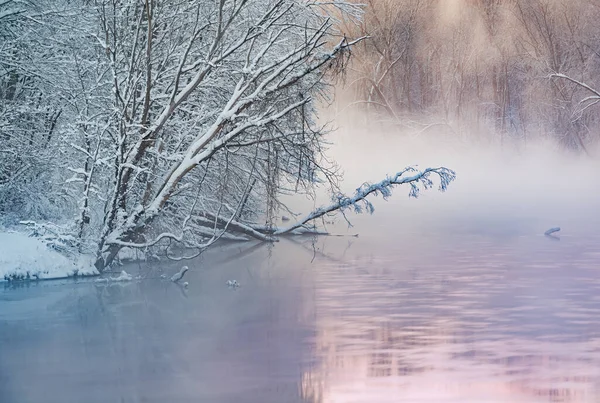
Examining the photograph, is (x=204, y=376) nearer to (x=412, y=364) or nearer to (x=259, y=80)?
(x=412, y=364)

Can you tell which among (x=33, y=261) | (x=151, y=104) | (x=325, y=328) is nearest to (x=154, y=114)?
(x=151, y=104)

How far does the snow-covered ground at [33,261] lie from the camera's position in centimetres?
1655

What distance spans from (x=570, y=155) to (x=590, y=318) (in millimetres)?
39654

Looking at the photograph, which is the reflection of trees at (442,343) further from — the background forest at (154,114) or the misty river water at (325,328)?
the background forest at (154,114)

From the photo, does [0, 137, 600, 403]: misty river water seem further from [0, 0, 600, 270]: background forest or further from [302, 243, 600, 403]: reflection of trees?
[0, 0, 600, 270]: background forest

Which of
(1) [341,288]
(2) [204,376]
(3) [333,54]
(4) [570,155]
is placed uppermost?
(4) [570,155]

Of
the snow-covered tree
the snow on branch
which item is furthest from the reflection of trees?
the snow-covered tree

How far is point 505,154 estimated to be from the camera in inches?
2152

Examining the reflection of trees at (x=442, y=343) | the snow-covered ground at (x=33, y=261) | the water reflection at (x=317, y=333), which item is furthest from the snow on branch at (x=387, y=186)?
the snow-covered ground at (x=33, y=261)

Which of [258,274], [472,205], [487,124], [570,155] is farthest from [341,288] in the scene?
[487,124]

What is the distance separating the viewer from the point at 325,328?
13148 mm

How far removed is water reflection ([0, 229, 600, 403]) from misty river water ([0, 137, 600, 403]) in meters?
0.02

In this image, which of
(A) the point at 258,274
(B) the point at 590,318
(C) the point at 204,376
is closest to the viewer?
(C) the point at 204,376

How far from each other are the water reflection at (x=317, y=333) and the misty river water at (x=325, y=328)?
2 cm
